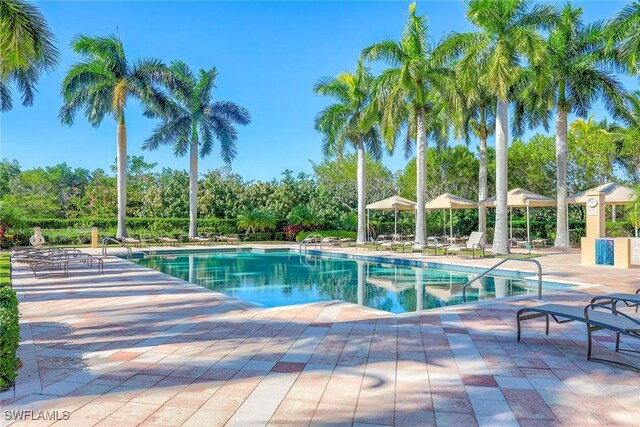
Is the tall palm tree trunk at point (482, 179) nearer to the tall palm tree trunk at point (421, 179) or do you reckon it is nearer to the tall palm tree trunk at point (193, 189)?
the tall palm tree trunk at point (421, 179)

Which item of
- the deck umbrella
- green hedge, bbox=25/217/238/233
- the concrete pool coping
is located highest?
the deck umbrella

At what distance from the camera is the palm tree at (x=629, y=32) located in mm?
12859

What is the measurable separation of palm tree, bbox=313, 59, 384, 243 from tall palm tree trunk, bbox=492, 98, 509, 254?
801 centimetres

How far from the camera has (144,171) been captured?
4825 centimetres

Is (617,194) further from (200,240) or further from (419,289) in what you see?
(200,240)

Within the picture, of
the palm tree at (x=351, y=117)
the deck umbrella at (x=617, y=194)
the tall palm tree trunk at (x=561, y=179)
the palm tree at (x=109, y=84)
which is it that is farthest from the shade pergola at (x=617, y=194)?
the palm tree at (x=109, y=84)

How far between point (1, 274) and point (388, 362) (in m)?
9.66

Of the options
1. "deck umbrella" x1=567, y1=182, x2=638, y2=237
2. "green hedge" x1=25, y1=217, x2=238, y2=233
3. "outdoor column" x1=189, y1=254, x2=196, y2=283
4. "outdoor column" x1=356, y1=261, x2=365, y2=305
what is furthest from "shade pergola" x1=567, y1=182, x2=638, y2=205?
"green hedge" x1=25, y1=217, x2=238, y2=233

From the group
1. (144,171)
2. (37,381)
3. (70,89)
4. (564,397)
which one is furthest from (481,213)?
(144,171)

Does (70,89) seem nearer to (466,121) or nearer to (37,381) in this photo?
(466,121)

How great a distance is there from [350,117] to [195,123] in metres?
9.50

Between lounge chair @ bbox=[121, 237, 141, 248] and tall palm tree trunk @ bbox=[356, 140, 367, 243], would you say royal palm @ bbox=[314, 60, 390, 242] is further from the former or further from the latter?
lounge chair @ bbox=[121, 237, 141, 248]

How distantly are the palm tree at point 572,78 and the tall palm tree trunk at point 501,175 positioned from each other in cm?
291

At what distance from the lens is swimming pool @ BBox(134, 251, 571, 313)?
9180 mm
